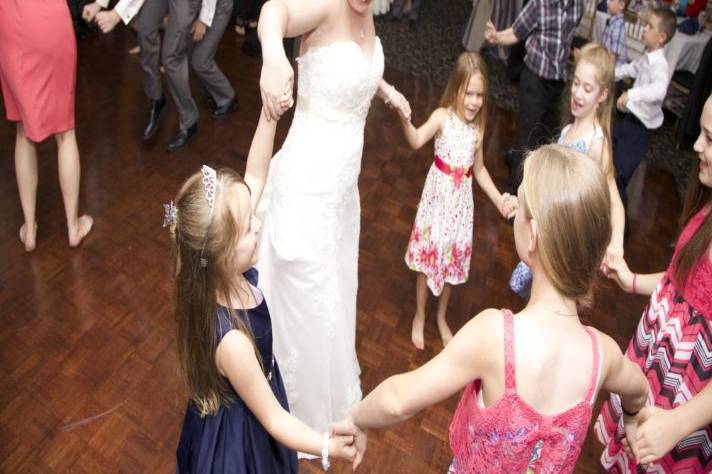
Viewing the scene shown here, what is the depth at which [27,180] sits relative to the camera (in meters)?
2.94

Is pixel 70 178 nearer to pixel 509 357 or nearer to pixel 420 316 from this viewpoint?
pixel 420 316

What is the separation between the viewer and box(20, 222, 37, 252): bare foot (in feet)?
9.89

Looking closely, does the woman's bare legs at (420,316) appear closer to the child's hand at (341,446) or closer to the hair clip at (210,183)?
the child's hand at (341,446)

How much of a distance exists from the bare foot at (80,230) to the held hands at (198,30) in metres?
1.34

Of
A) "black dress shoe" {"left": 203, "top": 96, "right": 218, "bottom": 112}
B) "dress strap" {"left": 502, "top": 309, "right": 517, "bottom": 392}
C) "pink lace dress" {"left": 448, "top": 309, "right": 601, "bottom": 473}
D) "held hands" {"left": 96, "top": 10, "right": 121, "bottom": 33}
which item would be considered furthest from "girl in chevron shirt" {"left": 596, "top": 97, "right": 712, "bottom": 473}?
"black dress shoe" {"left": 203, "top": 96, "right": 218, "bottom": 112}

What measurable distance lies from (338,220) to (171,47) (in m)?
2.07

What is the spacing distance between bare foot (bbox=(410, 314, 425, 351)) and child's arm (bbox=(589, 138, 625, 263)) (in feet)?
3.23

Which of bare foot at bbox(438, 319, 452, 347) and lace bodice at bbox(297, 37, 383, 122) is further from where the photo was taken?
bare foot at bbox(438, 319, 452, 347)

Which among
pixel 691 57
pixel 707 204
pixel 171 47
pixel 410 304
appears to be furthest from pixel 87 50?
pixel 691 57

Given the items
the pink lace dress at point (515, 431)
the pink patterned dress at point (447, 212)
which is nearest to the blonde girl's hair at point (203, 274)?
the pink lace dress at point (515, 431)

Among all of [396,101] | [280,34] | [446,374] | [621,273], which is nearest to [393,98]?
[396,101]

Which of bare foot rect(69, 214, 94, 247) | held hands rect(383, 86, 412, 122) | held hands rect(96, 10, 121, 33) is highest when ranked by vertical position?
held hands rect(383, 86, 412, 122)

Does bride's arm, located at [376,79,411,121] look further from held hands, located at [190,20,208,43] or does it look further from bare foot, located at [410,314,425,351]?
held hands, located at [190,20,208,43]

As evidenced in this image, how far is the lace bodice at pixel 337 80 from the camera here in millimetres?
1969
